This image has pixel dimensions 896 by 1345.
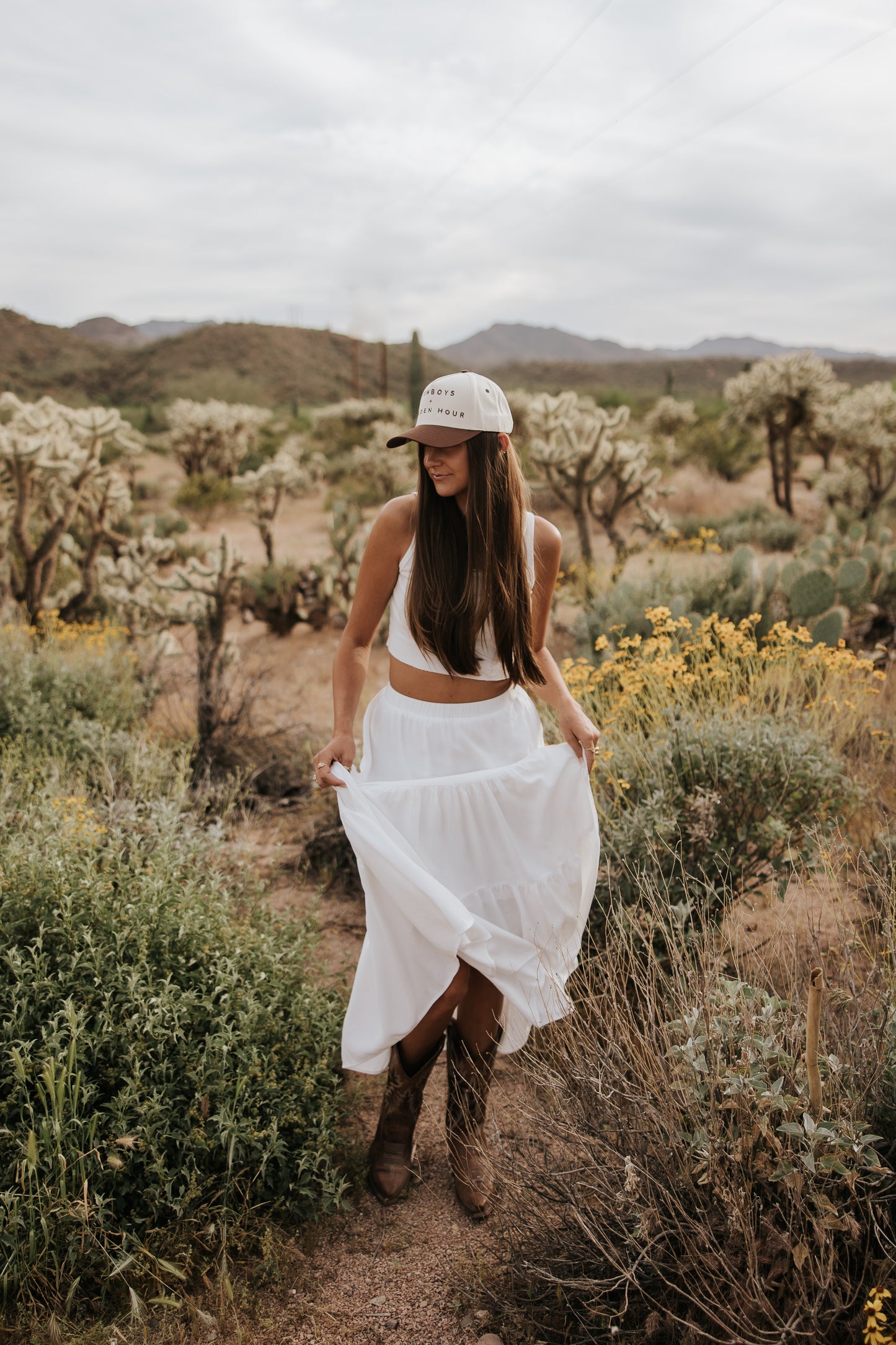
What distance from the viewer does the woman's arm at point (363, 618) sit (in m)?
2.29

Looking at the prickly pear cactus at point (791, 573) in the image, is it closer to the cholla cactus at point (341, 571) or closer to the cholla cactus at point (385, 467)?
the cholla cactus at point (341, 571)

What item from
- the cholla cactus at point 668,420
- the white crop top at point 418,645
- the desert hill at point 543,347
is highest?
the desert hill at point 543,347

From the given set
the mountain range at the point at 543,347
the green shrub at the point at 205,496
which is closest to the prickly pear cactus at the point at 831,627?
the green shrub at the point at 205,496

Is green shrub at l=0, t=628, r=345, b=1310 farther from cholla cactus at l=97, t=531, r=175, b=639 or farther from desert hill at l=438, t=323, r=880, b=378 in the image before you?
desert hill at l=438, t=323, r=880, b=378

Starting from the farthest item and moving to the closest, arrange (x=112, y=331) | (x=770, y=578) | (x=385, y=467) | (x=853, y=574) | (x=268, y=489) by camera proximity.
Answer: (x=112, y=331), (x=385, y=467), (x=268, y=489), (x=770, y=578), (x=853, y=574)

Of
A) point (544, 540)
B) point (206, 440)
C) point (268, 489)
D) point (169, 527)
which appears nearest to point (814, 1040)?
point (544, 540)

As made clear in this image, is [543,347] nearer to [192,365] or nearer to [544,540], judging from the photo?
[192,365]

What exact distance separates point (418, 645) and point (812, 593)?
13.5 ft

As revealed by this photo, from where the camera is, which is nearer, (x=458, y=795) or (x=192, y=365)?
(x=458, y=795)

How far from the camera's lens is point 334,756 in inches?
90.7

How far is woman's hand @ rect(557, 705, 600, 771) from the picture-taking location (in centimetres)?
235

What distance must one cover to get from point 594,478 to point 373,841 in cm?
723

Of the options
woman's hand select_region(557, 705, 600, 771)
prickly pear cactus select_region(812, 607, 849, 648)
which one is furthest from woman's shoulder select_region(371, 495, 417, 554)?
prickly pear cactus select_region(812, 607, 849, 648)

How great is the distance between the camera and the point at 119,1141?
1.93 m
